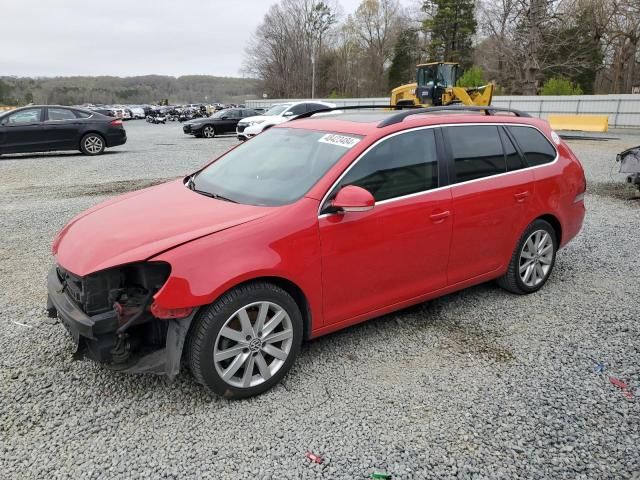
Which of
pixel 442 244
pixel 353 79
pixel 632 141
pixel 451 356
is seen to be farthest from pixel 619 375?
pixel 353 79

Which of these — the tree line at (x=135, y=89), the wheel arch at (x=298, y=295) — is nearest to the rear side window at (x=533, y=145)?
the wheel arch at (x=298, y=295)

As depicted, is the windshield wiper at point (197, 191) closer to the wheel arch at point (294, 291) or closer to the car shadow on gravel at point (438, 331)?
the wheel arch at point (294, 291)

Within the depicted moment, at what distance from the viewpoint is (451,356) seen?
11.7 ft

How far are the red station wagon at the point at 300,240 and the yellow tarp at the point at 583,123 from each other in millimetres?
23606

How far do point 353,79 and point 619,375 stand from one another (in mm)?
72529

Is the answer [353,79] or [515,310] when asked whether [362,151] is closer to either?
[515,310]

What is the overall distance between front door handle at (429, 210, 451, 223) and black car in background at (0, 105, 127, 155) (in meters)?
13.6

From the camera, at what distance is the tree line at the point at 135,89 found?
9888 centimetres

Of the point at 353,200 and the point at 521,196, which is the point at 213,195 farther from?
the point at 521,196

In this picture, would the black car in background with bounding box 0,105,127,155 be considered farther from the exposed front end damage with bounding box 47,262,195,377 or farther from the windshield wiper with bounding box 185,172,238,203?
the exposed front end damage with bounding box 47,262,195,377

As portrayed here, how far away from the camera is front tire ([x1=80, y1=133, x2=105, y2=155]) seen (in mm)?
14797

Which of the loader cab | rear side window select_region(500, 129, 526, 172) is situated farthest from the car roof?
the loader cab

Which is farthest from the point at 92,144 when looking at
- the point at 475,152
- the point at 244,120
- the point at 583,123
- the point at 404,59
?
the point at 404,59

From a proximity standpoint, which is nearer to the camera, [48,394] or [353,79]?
[48,394]
